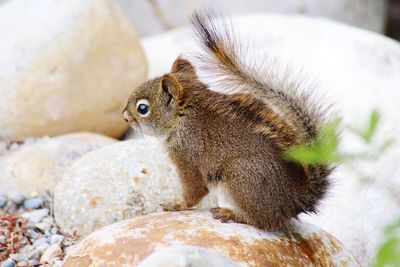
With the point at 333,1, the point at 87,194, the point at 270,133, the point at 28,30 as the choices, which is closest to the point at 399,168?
the point at 270,133

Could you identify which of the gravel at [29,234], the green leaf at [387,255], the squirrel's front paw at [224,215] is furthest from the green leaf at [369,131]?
the gravel at [29,234]

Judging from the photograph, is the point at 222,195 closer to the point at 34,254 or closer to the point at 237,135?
the point at 237,135

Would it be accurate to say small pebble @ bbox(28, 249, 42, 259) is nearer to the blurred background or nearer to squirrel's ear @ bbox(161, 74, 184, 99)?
squirrel's ear @ bbox(161, 74, 184, 99)

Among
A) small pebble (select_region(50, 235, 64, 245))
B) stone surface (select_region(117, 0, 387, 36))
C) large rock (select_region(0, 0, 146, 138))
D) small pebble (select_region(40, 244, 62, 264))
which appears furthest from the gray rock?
stone surface (select_region(117, 0, 387, 36))

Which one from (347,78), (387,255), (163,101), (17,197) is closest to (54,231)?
(17,197)

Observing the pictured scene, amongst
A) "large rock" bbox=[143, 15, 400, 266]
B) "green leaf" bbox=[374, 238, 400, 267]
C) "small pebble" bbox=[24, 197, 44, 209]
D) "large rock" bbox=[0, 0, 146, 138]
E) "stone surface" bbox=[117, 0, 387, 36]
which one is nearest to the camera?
"green leaf" bbox=[374, 238, 400, 267]

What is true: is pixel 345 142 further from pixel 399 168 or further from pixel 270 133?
pixel 270 133
